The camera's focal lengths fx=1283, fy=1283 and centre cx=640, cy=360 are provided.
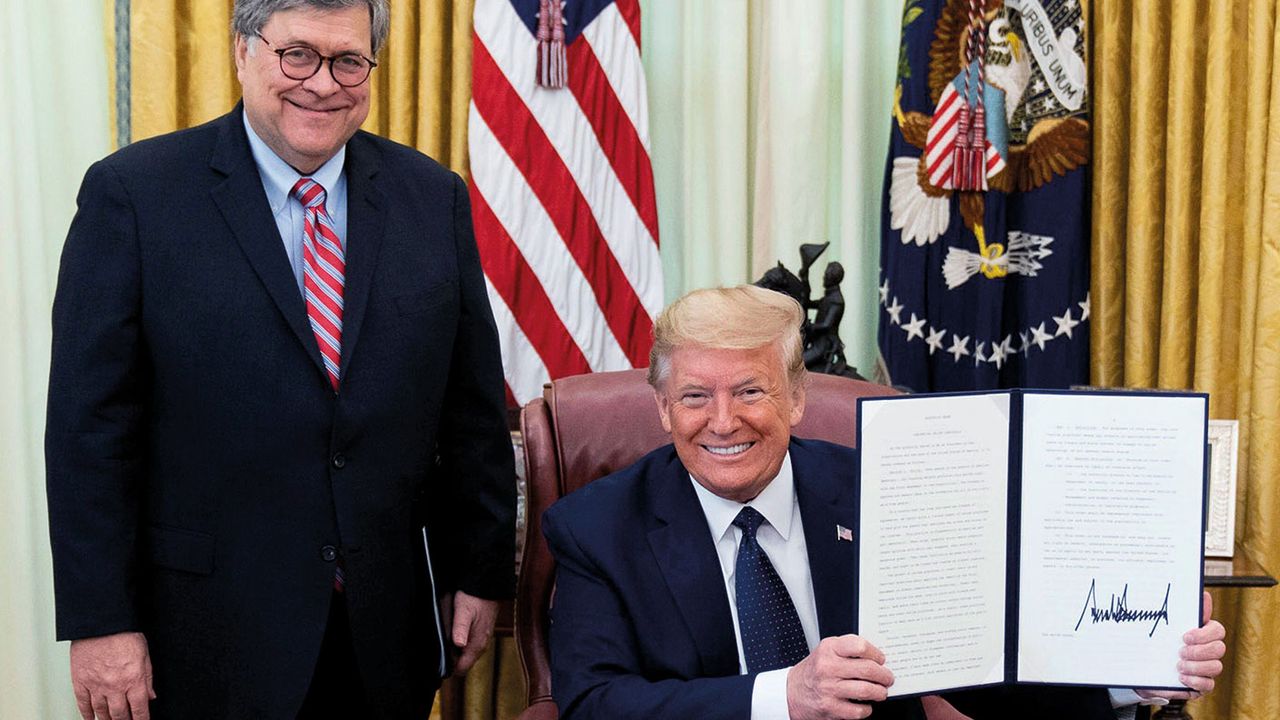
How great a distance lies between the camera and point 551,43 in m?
3.19

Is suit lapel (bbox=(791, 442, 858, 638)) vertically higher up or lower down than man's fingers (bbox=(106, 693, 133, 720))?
higher up

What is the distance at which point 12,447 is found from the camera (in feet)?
11.1

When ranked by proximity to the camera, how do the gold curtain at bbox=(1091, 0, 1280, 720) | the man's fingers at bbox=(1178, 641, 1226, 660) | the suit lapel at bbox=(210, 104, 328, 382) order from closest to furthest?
the man's fingers at bbox=(1178, 641, 1226, 660) < the suit lapel at bbox=(210, 104, 328, 382) < the gold curtain at bbox=(1091, 0, 1280, 720)

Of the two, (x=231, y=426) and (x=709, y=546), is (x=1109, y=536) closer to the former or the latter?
(x=709, y=546)

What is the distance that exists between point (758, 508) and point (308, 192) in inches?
34.8

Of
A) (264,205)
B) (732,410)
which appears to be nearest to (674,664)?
(732,410)

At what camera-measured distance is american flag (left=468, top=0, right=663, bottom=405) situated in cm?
320

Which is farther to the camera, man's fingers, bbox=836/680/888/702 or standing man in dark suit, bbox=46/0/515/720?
standing man in dark suit, bbox=46/0/515/720

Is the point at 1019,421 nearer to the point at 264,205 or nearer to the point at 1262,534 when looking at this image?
the point at 264,205

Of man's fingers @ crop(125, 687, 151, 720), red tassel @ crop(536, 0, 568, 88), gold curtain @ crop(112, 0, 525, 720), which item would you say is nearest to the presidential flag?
red tassel @ crop(536, 0, 568, 88)

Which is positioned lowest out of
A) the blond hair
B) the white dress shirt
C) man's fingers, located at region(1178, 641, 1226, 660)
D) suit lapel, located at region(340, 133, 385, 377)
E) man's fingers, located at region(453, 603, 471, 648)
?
man's fingers, located at region(453, 603, 471, 648)

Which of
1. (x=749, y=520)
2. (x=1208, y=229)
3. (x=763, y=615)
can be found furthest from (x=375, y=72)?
(x=1208, y=229)

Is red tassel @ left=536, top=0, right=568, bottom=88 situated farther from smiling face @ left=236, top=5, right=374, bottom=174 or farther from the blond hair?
the blond hair

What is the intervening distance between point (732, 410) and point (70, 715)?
250 centimetres
